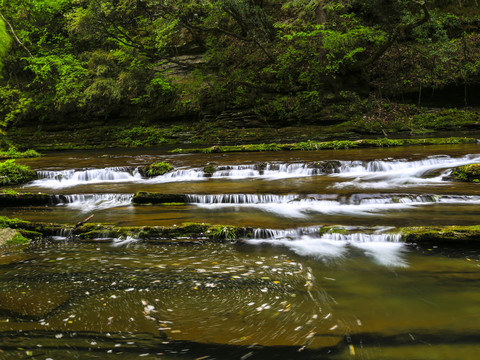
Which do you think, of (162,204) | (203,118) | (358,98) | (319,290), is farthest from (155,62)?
(319,290)

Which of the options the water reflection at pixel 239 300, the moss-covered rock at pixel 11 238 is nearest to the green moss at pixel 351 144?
the water reflection at pixel 239 300

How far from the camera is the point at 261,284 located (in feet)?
11.5

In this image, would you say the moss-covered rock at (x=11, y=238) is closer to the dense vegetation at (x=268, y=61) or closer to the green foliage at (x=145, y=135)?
the dense vegetation at (x=268, y=61)

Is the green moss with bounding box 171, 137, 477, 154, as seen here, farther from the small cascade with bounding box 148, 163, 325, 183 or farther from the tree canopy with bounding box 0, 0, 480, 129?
the tree canopy with bounding box 0, 0, 480, 129

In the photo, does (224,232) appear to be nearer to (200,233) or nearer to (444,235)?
(200,233)

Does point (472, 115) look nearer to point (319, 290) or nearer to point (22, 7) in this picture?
point (319, 290)

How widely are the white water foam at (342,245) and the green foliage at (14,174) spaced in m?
9.34

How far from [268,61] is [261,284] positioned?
657 inches

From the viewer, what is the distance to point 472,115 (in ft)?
53.4

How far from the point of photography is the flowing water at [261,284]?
245 centimetres

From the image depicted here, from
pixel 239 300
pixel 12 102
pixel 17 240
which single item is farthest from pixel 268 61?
pixel 239 300

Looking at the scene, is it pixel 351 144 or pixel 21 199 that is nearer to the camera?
pixel 21 199

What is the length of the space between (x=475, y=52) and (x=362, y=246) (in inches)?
721

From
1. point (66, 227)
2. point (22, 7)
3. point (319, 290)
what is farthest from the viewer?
point (22, 7)
